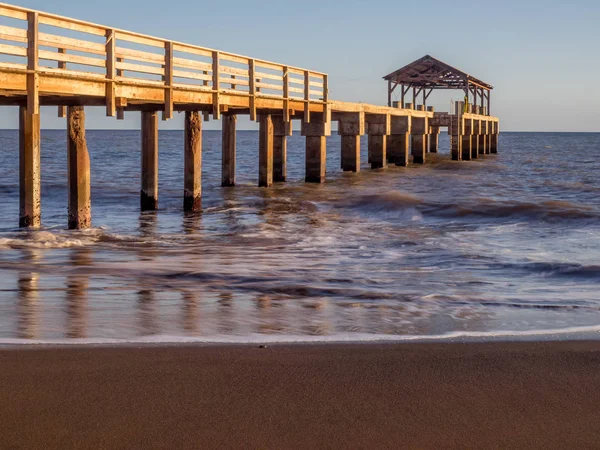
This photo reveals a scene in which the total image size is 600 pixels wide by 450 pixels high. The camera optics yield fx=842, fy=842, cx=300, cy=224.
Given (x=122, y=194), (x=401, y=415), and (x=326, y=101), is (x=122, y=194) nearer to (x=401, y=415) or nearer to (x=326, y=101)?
(x=326, y=101)

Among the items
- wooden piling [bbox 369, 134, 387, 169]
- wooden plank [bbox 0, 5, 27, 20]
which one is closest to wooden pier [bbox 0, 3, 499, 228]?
wooden plank [bbox 0, 5, 27, 20]

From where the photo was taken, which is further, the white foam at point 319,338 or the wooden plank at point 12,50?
the wooden plank at point 12,50

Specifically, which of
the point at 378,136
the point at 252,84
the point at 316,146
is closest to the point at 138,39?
the point at 252,84

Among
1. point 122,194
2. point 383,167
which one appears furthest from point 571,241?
point 383,167

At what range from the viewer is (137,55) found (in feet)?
44.0

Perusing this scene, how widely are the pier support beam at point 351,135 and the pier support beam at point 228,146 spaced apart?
4578 millimetres

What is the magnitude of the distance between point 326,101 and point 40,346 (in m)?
18.8

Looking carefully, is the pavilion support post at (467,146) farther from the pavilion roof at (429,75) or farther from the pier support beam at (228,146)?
the pier support beam at (228,146)

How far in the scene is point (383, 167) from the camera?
3362 centimetres

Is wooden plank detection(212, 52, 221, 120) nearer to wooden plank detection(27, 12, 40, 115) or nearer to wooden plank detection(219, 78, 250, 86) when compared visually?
wooden plank detection(219, 78, 250, 86)

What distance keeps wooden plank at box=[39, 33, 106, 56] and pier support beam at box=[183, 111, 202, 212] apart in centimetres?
539

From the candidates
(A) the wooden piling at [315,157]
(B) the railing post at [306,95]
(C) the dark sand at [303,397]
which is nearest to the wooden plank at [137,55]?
(B) the railing post at [306,95]

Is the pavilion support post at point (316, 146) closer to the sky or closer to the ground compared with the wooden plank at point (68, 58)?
closer to the ground

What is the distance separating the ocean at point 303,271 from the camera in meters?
6.58
